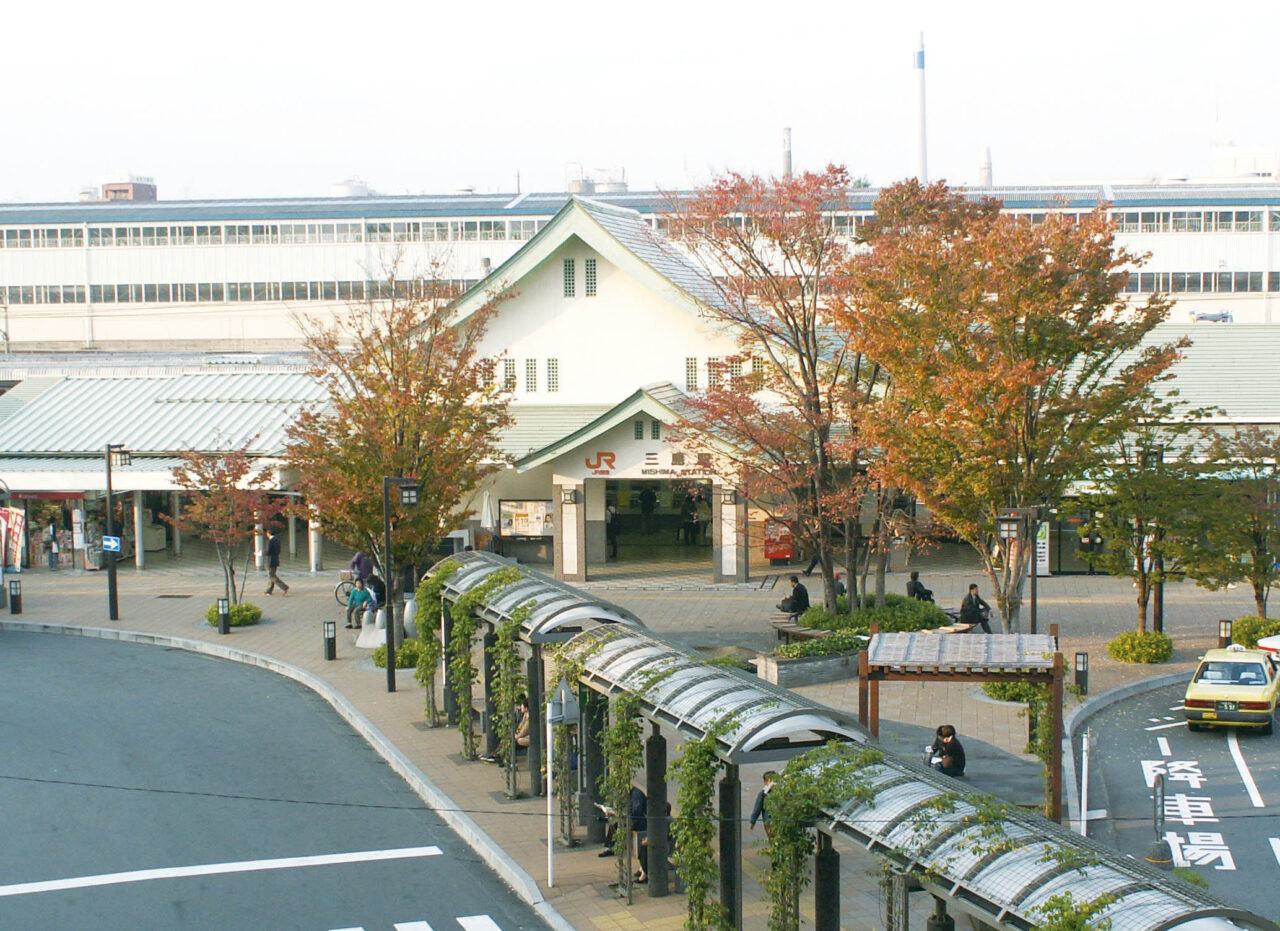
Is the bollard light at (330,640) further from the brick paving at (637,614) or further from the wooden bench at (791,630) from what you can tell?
the wooden bench at (791,630)

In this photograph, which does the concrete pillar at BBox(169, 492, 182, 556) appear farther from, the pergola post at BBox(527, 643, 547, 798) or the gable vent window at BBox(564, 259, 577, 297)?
the pergola post at BBox(527, 643, 547, 798)

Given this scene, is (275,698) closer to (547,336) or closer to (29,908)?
(29,908)

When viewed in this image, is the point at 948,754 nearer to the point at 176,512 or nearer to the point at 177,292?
the point at 176,512

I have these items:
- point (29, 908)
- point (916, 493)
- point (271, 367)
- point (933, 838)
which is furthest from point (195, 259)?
point (933, 838)

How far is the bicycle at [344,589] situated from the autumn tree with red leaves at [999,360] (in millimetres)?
14405

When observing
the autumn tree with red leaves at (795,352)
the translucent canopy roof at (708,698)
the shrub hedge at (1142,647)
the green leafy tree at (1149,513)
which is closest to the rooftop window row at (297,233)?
the autumn tree with red leaves at (795,352)

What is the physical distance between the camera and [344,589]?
113 ft

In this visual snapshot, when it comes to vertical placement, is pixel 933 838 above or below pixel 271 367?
below

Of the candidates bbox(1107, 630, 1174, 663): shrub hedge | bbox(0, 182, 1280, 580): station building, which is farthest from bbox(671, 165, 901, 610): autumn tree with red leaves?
bbox(1107, 630, 1174, 663): shrub hedge

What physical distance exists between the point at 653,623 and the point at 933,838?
19933 millimetres

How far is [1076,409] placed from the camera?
23.5m

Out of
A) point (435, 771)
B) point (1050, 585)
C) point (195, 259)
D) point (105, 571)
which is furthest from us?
point (195, 259)

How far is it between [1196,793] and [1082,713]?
395cm

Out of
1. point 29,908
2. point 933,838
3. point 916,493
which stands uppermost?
point 916,493
